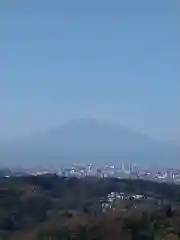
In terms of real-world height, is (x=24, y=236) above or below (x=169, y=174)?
below

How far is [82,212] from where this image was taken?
100 ft

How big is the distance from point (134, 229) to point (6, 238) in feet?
15.6

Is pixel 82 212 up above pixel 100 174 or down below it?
below

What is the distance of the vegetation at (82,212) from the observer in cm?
2236

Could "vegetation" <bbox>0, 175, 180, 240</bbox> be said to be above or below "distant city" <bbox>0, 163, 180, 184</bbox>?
below

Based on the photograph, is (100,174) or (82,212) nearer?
(82,212)

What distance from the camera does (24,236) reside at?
2217 cm

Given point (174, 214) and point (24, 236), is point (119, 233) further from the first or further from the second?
point (174, 214)

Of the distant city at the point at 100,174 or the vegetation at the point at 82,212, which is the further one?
the distant city at the point at 100,174

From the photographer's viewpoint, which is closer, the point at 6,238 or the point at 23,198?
the point at 6,238

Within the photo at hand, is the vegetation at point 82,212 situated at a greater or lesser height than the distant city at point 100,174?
lesser

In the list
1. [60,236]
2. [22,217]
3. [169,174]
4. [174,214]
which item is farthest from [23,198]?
[169,174]

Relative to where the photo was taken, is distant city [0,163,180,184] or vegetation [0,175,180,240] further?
distant city [0,163,180,184]

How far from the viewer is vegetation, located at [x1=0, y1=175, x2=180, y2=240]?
73.4 feet
